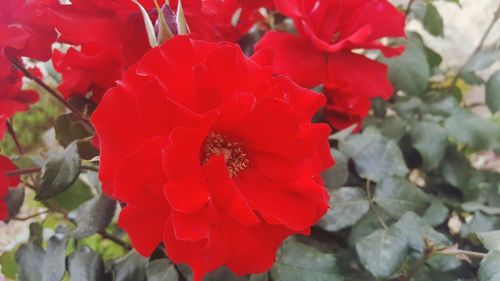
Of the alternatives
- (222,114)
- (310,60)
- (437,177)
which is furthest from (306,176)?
(437,177)

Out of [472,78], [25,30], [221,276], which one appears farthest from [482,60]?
[25,30]

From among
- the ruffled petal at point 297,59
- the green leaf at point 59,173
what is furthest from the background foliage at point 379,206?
the ruffled petal at point 297,59

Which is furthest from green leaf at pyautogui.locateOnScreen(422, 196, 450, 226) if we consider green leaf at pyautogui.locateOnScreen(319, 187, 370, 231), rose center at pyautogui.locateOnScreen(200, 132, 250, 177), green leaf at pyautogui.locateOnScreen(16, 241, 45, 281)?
green leaf at pyautogui.locateOnScreen(16, 241, 45, 281)

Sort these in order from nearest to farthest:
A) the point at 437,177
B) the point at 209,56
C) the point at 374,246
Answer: the point at 209,56, the point at 374,246, the point at 437,177

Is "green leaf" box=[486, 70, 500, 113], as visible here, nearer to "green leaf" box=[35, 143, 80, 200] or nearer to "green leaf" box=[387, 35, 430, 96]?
"green leaf" box=[387, 35, 430, 96]

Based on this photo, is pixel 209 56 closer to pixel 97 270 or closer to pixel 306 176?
pixel 306 176
